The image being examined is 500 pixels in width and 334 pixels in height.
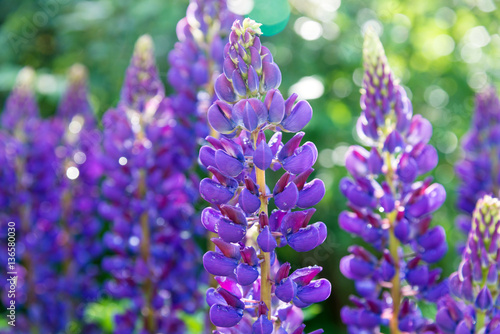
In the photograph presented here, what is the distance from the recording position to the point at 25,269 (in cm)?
284

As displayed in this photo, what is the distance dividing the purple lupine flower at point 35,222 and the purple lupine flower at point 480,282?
195cm

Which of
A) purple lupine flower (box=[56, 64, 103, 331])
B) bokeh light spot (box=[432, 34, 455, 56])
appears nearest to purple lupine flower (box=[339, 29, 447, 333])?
purple lupine flower (box=[56, 64, 103, 331])

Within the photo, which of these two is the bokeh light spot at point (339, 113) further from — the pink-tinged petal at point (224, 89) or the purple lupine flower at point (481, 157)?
the pink-tinged petal at point (224, 89)

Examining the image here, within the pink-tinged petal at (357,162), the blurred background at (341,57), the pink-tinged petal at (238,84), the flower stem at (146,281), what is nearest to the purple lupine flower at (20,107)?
the blurred background at (341,57)

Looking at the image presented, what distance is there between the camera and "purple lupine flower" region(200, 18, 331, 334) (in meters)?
1.19

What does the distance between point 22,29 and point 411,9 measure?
9.55ft

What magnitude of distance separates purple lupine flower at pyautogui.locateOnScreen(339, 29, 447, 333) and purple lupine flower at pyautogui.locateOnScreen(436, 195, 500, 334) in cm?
14

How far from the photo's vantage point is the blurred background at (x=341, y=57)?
354 cm

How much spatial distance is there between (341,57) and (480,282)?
238 cm

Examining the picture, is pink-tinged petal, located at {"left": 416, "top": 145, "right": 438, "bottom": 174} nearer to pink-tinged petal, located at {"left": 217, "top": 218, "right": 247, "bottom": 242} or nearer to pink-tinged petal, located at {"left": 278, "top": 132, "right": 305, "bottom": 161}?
pink-tinged petal, located at {"left": 278, "top": 132, "right": 305, "bottom": 161}

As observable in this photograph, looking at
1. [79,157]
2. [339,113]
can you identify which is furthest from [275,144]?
[339,113]

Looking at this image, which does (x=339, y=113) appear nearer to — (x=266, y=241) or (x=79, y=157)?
(x=79, y=157)

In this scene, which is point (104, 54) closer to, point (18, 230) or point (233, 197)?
point (18, 230)

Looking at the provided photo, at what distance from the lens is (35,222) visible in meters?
2.73
